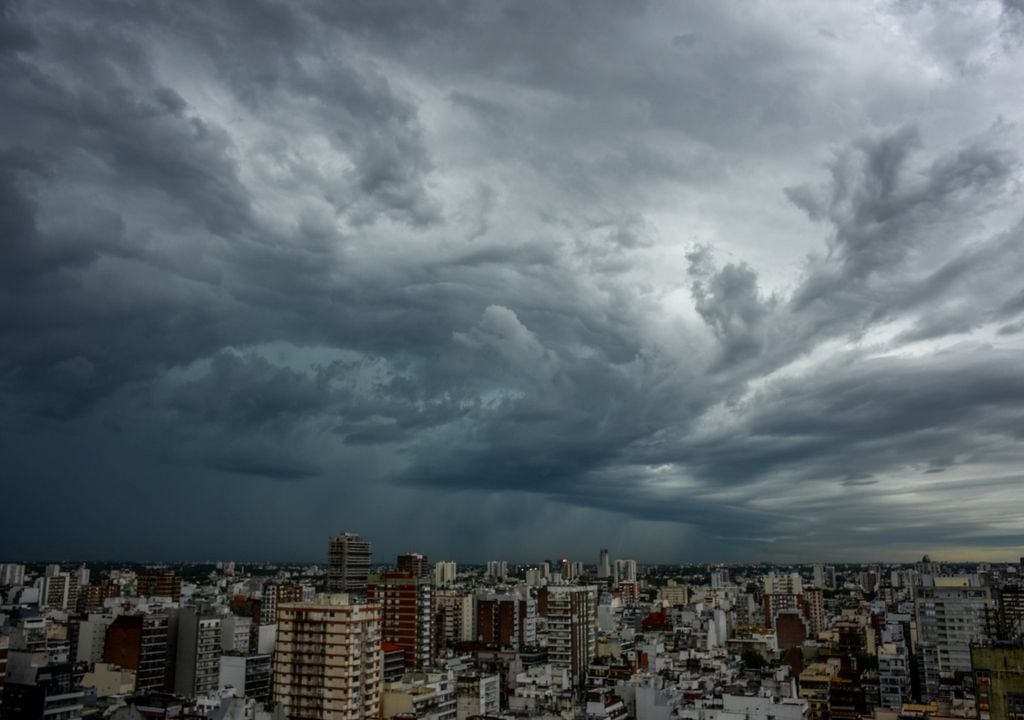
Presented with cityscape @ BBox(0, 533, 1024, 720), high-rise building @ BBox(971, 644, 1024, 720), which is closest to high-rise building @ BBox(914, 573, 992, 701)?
cityscape @ BBox(0, 533, 1024, 720)

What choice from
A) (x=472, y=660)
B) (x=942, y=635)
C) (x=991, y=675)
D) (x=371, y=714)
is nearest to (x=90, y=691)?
(x=371, y=714)

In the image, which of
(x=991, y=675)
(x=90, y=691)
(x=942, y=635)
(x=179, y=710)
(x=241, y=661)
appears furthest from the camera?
(x=942, y=635)

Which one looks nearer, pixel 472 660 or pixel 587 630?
pixel 472 660

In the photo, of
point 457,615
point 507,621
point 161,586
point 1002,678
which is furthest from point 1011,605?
point 161,586

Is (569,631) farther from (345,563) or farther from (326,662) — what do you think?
(345,563)

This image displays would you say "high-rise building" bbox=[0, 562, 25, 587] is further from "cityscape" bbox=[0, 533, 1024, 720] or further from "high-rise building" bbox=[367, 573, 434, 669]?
"high-rise building" bbox=[367, 573, 434, 669]

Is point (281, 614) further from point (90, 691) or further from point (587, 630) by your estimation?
point (587, 630)
